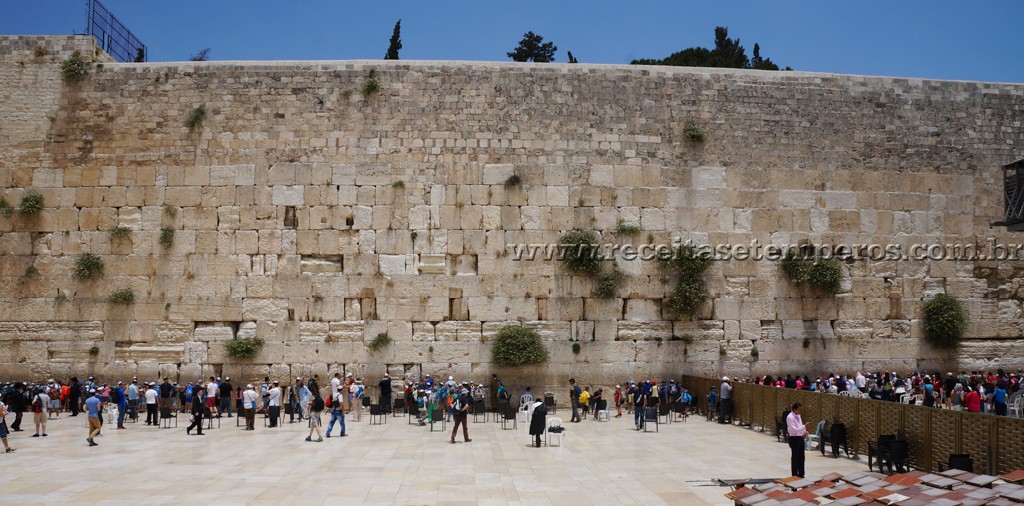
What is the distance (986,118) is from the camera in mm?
19484

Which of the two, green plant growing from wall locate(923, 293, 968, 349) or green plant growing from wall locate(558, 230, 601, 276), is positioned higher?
green plant growing from wall locate(558, 230, 601, 276)

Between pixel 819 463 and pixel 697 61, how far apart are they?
22.7 meters

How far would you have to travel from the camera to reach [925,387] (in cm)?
1567

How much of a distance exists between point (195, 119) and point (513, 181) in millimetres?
7033

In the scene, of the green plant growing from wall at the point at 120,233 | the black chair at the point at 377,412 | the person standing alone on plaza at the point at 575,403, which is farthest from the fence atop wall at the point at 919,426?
the green plant growing from wall at the point at 120,233

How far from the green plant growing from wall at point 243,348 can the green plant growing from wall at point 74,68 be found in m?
6.80

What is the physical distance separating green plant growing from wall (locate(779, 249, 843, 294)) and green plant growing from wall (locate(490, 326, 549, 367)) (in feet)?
19.3

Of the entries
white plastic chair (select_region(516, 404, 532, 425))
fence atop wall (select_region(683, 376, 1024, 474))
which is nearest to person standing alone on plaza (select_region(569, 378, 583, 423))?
white plastic chair (select_region(516, 404, 532, 425))

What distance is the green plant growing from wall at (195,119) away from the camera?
17.8 metres

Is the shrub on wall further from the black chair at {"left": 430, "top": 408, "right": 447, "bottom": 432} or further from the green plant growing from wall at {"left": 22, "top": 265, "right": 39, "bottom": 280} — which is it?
the green plant growing from wall at {"left": 22, "top": 265, "right": 39, "bottom": 280}

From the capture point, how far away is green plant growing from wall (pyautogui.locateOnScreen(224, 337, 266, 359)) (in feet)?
56.4

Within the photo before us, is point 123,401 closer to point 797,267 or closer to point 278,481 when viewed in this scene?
point 278,481

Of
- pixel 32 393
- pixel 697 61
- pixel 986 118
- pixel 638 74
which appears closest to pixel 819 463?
pixel 638 74

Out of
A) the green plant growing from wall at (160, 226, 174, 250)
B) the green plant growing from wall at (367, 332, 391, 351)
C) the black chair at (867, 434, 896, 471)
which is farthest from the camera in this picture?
the green plant growing from wall at (160, 226, 174, 250)
